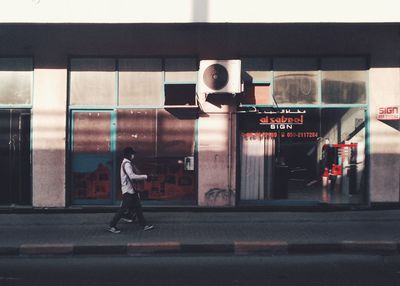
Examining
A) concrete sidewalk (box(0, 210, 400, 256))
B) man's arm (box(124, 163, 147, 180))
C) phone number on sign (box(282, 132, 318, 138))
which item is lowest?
concrete sidewalk (box(0, 210, 400, 256))

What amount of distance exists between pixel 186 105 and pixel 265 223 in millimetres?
3335

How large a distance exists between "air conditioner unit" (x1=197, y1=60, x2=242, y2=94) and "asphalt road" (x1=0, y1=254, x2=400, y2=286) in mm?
4673

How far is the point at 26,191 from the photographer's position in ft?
41.9

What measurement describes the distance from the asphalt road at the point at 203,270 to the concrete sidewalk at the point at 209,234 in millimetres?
324

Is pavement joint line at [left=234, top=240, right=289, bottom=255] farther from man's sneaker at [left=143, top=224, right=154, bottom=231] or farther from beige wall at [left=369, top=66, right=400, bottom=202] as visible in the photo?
beige wall at [left=369, top=66, right=400, bottom=202]

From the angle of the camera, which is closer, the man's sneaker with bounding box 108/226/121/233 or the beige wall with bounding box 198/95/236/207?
the man's sneaker with bounding box 108/226/121/233

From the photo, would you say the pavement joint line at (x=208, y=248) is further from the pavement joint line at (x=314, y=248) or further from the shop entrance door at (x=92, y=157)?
the shop entrance door at (x=92, y=157)

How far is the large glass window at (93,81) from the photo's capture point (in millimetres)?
12750

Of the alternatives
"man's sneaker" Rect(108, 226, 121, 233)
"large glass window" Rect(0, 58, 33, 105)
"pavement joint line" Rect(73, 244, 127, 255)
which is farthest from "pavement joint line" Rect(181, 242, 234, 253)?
"large glass window" Rect(0, 58, 33, 105)

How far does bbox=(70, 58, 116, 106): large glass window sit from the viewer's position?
12750 millimetres

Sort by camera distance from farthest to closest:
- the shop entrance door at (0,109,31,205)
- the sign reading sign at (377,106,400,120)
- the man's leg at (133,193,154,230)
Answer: the shop entrance door at (0,109,31,205) → the sign reading sign at (377,106,400,120) → the man's leg at (133,193,154,230)
